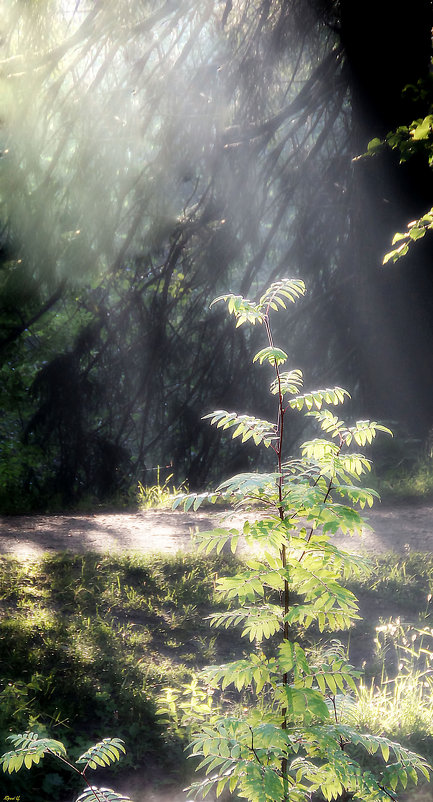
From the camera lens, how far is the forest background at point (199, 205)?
19.6ft

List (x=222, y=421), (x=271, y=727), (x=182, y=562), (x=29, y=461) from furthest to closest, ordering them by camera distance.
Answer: (x=29, y=461) < (x=182, y=562) < (x=222, y=421) < (x=271, y=727)

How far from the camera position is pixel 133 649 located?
3625mm

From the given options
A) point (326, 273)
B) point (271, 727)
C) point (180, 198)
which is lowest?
point (271, 727)

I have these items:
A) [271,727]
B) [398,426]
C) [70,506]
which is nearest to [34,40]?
[70,506]

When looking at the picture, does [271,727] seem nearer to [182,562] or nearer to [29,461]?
[182,562]

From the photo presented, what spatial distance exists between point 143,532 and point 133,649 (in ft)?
5.71

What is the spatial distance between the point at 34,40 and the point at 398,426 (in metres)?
5.10

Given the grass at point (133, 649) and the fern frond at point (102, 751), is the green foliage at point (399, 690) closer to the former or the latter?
the grass at point (133, 649)

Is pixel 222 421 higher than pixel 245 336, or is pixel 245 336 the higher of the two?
pixel 245 336

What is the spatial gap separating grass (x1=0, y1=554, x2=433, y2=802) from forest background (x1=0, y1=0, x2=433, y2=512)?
8.56ft

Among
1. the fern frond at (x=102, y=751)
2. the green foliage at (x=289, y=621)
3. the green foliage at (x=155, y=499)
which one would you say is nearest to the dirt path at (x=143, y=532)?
the green foliage at (x=155, y=499)

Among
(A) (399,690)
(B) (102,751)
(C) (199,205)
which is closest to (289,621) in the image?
(B) (102,751)

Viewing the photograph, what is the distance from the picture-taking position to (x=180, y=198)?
703cm

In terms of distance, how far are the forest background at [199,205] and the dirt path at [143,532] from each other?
1.05 metres
